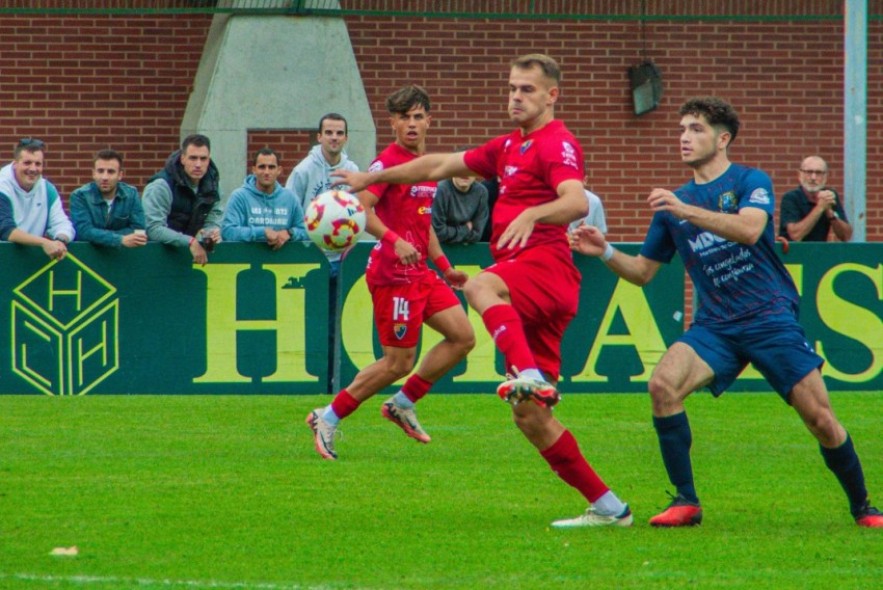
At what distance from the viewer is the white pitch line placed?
584 cm

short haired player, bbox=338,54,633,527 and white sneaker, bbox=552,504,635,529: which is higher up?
short haired player, bbox=338,54,633,527

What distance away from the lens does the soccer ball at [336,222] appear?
31.0 ft

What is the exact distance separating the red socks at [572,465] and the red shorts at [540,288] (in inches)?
21.1

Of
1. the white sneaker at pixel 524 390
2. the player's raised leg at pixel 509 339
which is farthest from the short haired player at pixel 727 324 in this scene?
the white sneaker at pixel 524 390

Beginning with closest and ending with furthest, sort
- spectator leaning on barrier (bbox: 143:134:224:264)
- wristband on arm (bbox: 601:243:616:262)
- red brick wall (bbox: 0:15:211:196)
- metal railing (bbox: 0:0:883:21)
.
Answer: wristband on arm (bbox: 601:243:616:262) < spectator leaning on barrier (bbox: 143:134:224:264) < metal railing (bbox: 0:0:883:21) < red brick wall (bbox: 0:15:211:196)

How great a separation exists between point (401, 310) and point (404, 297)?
0.27ft

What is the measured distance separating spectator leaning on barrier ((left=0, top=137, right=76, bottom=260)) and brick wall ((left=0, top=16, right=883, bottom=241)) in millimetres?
3869

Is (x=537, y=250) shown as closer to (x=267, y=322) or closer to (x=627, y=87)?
(x=267, y=322)

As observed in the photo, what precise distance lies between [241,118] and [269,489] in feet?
28.1

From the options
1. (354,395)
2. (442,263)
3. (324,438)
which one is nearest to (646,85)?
(442,263)

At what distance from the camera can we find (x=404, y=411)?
1020 cm

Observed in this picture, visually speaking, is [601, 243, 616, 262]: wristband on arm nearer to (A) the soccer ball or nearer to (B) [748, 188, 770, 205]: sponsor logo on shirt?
(B) [748, 188, 770, 205]: sponsor logo on shirt

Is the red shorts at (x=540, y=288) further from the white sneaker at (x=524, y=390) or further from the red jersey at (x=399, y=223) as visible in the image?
the red jersey at (x=399, y=223)

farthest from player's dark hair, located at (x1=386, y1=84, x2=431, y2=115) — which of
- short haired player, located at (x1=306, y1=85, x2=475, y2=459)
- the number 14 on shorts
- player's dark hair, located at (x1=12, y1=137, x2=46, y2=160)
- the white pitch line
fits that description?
player's dark hair, located at (x1=12, y1=137, x2=46, y2=160)
